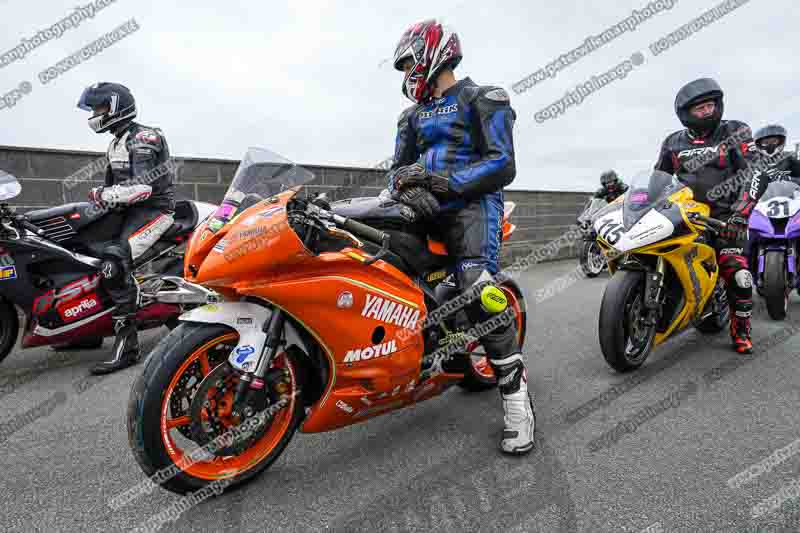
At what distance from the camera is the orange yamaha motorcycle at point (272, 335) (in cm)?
176

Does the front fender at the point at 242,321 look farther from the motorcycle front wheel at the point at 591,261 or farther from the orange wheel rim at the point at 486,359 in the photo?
the motorcycle front wheel at the point at 591,261

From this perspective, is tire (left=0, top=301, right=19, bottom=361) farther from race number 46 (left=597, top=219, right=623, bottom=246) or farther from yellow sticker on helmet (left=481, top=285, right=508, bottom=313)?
race number 46 (left=597, top=219, right=623, bottom=246)

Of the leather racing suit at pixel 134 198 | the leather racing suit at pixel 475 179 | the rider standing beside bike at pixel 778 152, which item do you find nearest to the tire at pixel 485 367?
the leather racing suit at pixel 475 179

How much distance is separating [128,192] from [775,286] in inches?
213

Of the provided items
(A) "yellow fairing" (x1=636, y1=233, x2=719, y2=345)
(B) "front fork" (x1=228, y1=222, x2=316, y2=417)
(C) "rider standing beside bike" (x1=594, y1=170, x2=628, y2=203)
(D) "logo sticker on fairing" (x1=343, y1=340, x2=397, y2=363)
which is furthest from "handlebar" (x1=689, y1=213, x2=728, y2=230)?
(C) "rider standing beside bike" (x1=594, y1=170, x2=628, y2=203)

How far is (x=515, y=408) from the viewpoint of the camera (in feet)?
7.52

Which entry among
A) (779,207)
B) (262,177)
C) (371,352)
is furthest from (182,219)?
(779,207)

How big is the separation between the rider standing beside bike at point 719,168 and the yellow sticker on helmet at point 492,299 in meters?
2.12

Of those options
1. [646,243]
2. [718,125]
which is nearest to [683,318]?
[646,243]

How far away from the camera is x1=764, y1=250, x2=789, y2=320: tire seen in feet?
14.4

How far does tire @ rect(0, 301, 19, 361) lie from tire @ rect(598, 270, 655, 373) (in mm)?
4072

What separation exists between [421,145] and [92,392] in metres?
2.55

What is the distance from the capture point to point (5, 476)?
83.7 inches

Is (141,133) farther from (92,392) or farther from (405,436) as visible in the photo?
(405,436)
